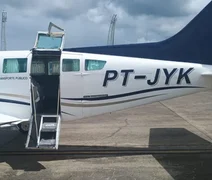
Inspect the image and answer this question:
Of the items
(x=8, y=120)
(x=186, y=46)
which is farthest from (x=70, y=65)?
(x=186, y=46)

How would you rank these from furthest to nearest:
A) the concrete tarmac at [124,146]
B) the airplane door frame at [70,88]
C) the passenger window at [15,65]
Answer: the passenger window at [15,65], the airplane door frame at [70,88], the concrete tarmac at [124,146]

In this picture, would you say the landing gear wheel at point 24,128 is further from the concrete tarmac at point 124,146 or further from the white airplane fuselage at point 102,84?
the white airplane fuselage at point 102,84

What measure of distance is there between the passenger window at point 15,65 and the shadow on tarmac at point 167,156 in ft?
7.30

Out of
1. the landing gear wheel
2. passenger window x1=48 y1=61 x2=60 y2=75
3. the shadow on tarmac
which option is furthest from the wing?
the landing gear wheel

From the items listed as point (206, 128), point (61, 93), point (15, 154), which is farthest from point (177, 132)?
point (15, 154)

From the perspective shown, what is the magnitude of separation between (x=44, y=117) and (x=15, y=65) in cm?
174

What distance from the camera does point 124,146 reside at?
30.6ft

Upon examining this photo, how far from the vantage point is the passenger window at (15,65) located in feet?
30.1

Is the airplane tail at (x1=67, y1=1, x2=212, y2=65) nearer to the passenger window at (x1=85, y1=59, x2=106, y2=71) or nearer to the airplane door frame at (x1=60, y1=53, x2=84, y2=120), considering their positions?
the passenger window at (x1=85, y1=59, x2=106, y2=71)

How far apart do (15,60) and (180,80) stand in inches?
181

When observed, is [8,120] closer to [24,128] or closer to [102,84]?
[24,128]

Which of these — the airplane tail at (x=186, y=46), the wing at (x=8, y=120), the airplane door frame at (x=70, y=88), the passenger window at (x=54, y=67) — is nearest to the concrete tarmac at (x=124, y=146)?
the wing at (x=8, y=120)

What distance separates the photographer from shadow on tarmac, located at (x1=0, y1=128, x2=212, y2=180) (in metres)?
7.22

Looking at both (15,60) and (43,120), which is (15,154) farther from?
(15,60)
